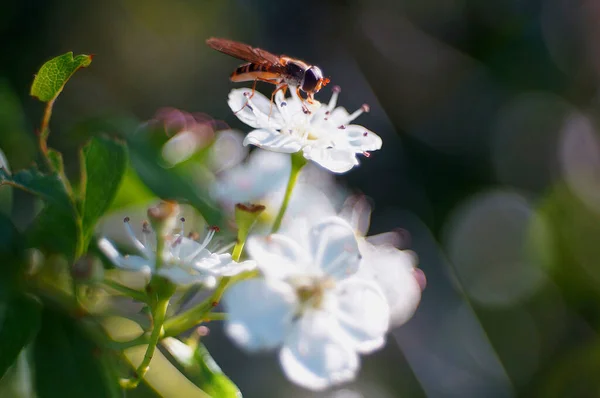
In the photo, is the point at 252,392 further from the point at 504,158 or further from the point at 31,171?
the point at 504,158

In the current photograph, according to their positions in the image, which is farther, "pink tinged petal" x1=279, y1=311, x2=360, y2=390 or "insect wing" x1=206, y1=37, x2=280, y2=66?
"insect wing" x1=206, y1=37, x2=280, y2=66

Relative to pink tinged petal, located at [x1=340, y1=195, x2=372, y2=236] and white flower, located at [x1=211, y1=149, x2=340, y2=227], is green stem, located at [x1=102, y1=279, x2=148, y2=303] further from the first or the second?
pink tinged petal, located at [x1=340, y1=195, x2=372, y2=236]

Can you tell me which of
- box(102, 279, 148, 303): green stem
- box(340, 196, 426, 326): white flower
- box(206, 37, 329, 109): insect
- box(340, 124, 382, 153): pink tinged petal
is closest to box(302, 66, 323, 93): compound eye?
box(206, 37, 329, 109): insect

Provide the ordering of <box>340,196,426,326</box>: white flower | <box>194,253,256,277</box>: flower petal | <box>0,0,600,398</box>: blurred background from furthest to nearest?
<box>0,0,600,398</box>: blurred background, <box>340,196,426,326</box>: white flower, <box>194,253,256,277</box>: flower petal

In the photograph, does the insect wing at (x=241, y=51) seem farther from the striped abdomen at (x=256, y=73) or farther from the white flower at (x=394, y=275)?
the white flower at (x=394, y=275)

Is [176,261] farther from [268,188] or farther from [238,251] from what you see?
[268,188]

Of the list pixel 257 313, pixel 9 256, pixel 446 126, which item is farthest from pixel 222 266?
pixel 446 126
